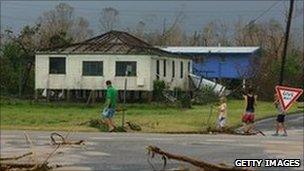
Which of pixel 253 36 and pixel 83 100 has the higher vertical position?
pixel 253 36

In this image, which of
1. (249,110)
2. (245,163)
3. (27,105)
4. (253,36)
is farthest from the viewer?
(253,36)

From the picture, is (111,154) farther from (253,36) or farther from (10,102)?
(253,36)

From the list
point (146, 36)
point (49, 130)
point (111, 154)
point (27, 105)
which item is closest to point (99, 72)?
point (27, 105)

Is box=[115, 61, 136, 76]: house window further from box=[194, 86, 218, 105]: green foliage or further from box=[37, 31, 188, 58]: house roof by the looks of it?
box=[194, 86, 218, 105]: green foliage

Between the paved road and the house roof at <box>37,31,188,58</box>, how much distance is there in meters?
25.2

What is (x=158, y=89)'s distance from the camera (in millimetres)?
50719

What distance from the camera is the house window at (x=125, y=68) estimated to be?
50375 millimetres

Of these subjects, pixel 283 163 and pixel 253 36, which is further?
pixel 253 36

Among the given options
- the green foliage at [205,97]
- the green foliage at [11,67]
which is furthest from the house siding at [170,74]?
the green foliage at [11,67]

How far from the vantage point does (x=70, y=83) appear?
51031 mm

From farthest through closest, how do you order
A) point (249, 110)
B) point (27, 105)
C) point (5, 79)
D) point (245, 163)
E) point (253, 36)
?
point (253, 36) < point (5, 79) < point (27, 105) < point (249, 110) < point (245, 163)

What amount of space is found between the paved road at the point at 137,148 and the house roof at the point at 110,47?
25.2 meters

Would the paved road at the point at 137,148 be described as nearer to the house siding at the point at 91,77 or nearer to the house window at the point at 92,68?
the house siding at the point at 91,77

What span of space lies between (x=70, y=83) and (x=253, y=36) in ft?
137
